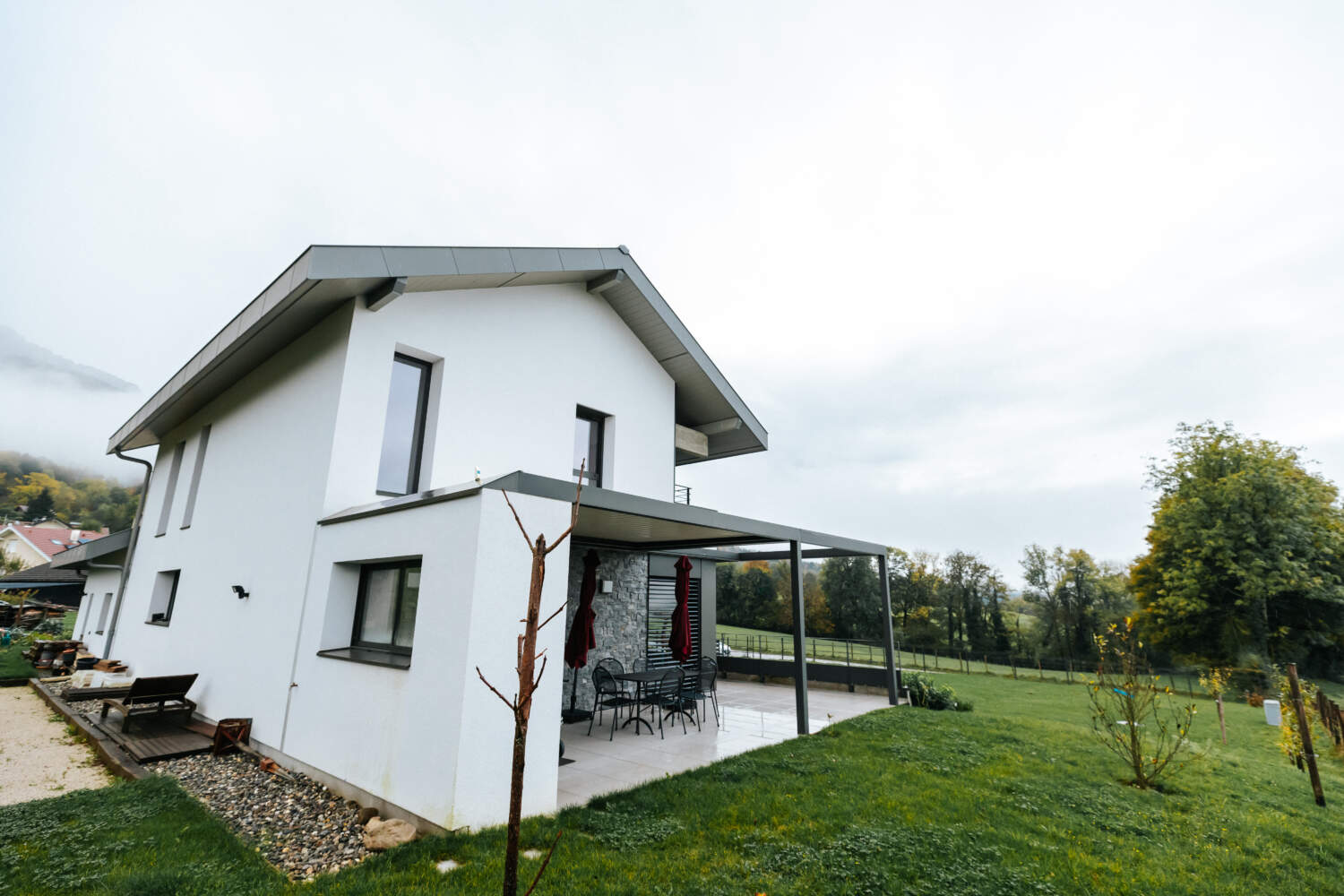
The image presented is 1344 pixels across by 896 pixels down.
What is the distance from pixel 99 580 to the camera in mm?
15188

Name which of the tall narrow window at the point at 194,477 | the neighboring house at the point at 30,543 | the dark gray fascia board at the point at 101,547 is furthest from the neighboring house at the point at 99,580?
the neighboring house at the point at 30,543

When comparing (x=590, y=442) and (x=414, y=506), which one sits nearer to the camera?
(x=414, y=506)

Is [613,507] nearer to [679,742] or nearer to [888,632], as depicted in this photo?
[679,742]

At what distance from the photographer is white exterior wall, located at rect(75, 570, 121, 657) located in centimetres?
1287

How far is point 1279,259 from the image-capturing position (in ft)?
46.1

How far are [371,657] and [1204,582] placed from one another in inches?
1190

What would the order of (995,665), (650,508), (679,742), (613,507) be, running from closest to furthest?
(613,507) → (650,508) → (679,742) → (995,665)

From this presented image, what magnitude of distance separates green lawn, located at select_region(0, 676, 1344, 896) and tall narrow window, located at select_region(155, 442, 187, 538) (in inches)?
299

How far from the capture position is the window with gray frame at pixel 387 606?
5457mm

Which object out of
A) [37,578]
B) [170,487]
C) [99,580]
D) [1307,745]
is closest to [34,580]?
[37,578]

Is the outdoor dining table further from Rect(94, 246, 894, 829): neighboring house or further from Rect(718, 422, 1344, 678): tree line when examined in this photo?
Rect(718, 422, 1344, 678): tree line

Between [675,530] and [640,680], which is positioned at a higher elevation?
[675,530]

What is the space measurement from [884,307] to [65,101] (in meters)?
36.2

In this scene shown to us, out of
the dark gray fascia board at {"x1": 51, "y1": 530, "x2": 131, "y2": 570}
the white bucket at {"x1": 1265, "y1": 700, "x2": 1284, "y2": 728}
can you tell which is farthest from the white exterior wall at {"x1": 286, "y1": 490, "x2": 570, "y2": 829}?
the white bucket at {"x1": 1265, "y1": 700, "x2": 1284, "y2": 728}
